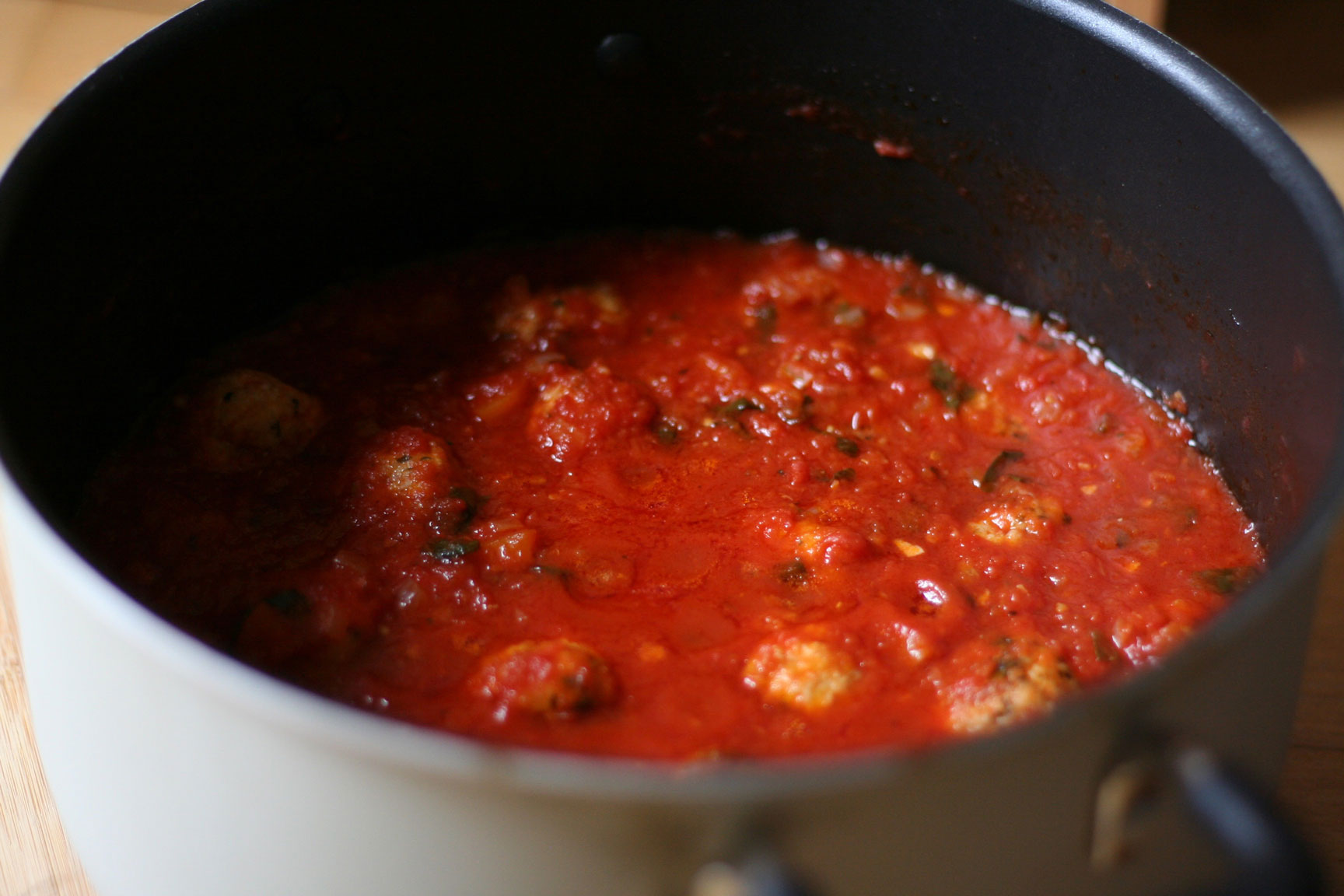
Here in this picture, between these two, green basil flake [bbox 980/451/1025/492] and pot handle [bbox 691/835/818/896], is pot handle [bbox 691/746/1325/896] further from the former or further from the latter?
green basil flake [bbox 980/451/1025/492]

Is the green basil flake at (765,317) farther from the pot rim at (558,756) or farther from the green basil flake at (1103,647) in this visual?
the pot rim at (558,756)

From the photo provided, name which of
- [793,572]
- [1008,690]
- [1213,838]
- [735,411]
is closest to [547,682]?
[793,572]

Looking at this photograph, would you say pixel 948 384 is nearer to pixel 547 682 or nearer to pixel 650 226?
pixel 650 226

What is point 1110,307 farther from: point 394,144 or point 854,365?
point 394,144

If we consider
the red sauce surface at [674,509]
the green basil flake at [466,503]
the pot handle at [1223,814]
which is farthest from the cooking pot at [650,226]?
the green basil flake at [466,503]

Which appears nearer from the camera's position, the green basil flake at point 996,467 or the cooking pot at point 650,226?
the cooking pot at point 650,226

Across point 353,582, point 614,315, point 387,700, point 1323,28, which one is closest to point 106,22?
point 614,315

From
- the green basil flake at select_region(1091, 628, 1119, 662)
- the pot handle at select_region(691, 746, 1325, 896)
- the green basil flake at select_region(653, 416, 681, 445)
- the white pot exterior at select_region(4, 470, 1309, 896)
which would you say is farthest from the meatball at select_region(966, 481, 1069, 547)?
the pot handle at select_region(691, 746, 1325, 896)
